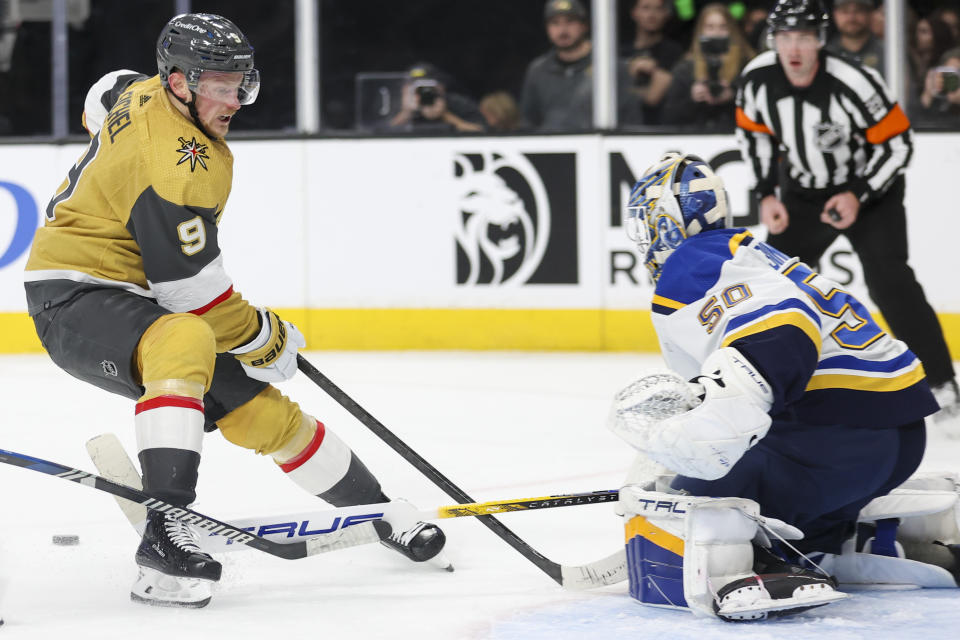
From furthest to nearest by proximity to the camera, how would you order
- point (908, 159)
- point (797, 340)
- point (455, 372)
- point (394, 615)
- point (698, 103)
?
point (698, 103)
point (455, 372)
point (908, 159)
point (394, 615)
point (797, 340)

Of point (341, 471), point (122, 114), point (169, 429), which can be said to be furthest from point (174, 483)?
point (122, 114)

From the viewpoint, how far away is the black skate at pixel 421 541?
2607 millimetres

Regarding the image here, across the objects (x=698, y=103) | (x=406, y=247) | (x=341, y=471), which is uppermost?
(x=698, y=103)

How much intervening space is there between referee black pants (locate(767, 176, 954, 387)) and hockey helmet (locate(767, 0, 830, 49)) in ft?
1.62

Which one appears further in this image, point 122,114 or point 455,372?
point 455,372

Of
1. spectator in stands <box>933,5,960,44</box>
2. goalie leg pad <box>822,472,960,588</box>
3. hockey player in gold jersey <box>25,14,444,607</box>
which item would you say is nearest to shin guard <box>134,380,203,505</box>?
hockey player in gold jersey <box>25,14,444,607</box>

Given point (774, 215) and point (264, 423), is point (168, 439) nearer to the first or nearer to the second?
point (264, 423)

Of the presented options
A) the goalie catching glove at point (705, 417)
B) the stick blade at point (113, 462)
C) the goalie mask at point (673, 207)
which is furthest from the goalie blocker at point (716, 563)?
the stick blade at point (113, 462)

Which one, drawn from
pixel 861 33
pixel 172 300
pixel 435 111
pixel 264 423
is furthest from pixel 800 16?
pixel 172 300

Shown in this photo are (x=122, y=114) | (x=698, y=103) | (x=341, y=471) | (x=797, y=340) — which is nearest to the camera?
(x=797, y=340)

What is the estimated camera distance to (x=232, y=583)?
2555 millimetres

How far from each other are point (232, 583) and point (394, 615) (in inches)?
14.3

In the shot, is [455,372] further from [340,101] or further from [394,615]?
[394,615]

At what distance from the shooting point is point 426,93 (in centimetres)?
595
